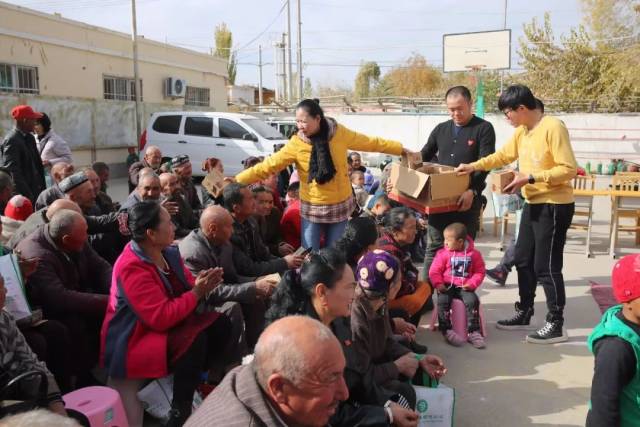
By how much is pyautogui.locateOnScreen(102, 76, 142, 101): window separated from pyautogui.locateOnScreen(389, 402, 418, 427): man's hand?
1524 centimetres

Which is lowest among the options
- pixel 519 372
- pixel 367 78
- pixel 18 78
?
pixel 519 372

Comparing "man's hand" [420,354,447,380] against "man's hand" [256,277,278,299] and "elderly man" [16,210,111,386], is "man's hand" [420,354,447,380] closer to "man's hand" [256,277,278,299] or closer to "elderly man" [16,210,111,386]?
"man's hand" [256,277,278,299]

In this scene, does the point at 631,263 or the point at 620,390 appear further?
→ the point at 631,263

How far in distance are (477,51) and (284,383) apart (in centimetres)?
1948

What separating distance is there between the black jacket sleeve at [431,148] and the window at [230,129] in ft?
29.1

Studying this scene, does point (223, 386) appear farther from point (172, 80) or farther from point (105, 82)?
point (172, 80)

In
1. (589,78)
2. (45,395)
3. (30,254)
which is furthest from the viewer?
(589,78)

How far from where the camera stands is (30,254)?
10.6ft

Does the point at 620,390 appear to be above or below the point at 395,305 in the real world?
above

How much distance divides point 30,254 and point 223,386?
2204 millimetres

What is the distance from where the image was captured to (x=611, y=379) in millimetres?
1959

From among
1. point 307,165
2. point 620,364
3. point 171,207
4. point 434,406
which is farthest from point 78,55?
point 620,364

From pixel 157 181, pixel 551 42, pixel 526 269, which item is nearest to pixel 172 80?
pixel 157 181

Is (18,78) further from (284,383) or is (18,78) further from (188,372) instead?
(284,383)
